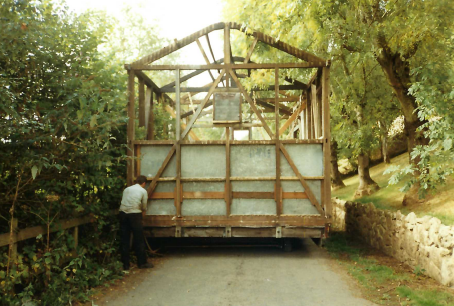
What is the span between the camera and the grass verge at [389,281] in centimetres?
623

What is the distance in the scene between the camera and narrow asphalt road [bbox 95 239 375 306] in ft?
20.6

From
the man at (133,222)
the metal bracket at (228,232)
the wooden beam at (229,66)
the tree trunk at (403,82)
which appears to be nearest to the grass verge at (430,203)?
the tree trunk at (403,82)

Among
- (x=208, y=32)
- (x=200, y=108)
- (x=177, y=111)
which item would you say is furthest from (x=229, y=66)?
(x=177, y=111)

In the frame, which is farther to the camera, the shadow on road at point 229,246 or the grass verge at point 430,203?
the shadow on road at point 229,246

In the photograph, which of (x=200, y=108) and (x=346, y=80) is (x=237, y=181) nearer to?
(x=200, y=108)

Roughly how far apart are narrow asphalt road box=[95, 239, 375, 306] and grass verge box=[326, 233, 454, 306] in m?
0.26

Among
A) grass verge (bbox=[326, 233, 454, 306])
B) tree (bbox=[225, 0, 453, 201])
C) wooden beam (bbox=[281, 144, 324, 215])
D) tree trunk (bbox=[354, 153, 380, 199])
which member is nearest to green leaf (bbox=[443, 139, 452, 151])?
tree (bbox=[225, 0, 453, 201])

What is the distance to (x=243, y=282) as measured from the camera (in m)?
7.37

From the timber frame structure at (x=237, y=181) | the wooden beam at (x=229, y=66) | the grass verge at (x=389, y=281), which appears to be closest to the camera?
the grass verge at (x=389, y=281)

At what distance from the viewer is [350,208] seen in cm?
1351

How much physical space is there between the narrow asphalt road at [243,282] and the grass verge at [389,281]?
0.26 m

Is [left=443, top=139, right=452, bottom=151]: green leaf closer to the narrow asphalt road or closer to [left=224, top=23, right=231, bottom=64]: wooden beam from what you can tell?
the narrow asphalt road

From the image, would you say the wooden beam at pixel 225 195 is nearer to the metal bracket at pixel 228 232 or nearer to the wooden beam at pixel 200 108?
the metal bracket at pixel 228 232

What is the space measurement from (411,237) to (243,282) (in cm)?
346
